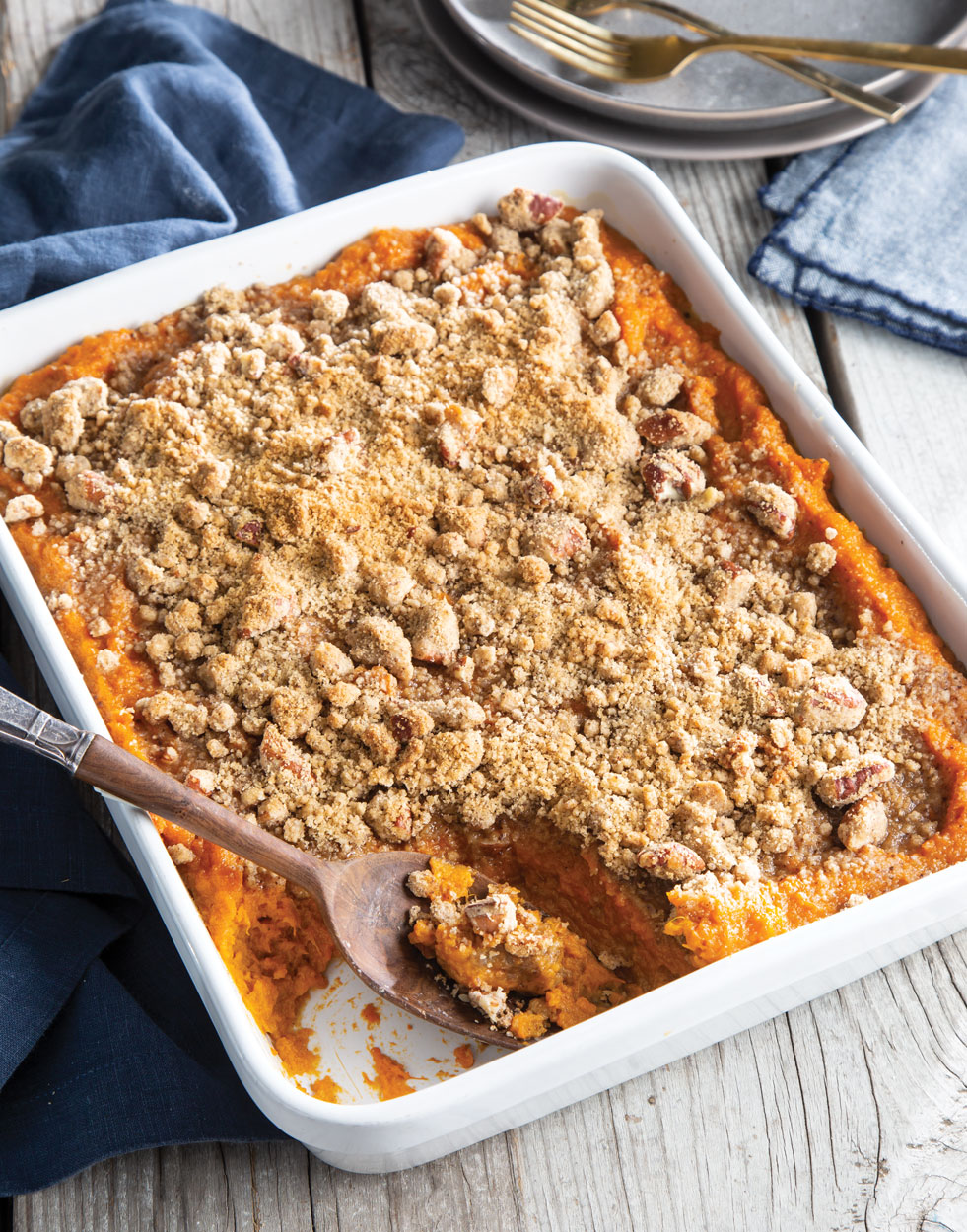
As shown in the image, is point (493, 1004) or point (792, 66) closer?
point (493, 1004)

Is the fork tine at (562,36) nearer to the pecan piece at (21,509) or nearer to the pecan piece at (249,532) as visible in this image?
the pecan piece at (249,532)

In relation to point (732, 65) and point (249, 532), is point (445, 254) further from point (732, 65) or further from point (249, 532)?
point (732, 65)

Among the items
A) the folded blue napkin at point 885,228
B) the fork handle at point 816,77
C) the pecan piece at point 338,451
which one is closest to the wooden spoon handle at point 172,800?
the pecan piece at point 338,451

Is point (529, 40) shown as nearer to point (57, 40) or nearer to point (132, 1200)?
point (57, 40)

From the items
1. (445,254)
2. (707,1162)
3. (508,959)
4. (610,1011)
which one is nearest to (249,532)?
(445,254)

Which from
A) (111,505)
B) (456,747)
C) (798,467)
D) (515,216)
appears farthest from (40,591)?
(798,467)

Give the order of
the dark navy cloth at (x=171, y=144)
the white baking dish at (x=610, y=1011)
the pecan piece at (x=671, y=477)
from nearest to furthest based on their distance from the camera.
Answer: the white baking dish at (x=610, y=1011)
the pecan piece at (x=671, y=477)
the dark navy cloth at (x=171, y=144)
